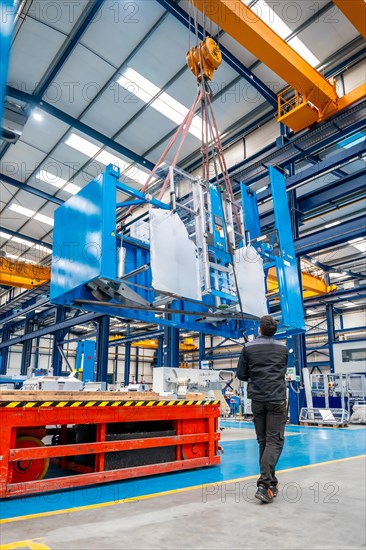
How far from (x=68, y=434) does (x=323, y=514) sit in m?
3.30

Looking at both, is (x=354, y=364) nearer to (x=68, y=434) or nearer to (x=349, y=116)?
(x=349, y=116)

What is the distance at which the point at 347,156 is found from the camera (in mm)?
9359

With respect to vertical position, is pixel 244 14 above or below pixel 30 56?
below

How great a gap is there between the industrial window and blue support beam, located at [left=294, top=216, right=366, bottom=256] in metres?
10.1

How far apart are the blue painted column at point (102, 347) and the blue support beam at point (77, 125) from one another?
5664 millimetres

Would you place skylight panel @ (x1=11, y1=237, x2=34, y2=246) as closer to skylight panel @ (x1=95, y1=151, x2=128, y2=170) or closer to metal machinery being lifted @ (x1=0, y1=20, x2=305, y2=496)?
skylight panel @ (x1=95, y1=151, x2=128, y2=170)

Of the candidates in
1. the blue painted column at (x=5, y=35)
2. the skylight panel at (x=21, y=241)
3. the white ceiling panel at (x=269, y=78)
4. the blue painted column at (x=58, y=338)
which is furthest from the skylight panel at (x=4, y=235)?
the blue painted column at (x=5, y=35)

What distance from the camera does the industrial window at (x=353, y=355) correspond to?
18959mm

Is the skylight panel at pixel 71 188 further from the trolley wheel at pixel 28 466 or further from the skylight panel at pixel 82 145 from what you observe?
the trolley wheel at pixel 28 466

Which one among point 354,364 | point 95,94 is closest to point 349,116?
point 95,94

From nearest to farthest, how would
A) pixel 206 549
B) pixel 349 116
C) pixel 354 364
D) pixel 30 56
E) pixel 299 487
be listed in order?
pixel 206 549 → pixel 299 487 → pixel 349 116 → pixel 30 56 → pixel 354 364

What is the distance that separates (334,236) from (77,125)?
7.83 metres

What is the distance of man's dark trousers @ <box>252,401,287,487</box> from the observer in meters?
3.36

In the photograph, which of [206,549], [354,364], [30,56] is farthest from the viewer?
[354,364]
